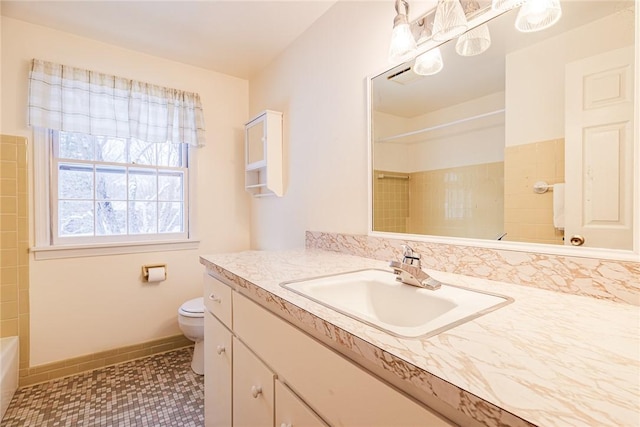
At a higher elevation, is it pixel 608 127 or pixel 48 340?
pixel 608 127

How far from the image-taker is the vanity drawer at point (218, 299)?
116cm

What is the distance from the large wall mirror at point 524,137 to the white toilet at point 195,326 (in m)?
1.34

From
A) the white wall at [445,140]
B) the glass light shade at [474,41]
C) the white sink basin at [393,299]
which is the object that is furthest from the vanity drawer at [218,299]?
the glass light shade at [474,41]

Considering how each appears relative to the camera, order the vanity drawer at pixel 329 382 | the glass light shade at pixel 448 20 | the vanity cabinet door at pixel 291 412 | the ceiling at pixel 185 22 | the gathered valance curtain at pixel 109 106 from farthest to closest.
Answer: the gathered valance curtain at pixel 109 106, the ceiling at pixel 185 22, the glass light shade at pixel 448 20, the vanity cabinet door at pixel 291 412, the vanity drawer at pixel 329 382

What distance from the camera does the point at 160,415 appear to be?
1576 millimetres

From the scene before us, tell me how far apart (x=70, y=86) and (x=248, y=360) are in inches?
84.1

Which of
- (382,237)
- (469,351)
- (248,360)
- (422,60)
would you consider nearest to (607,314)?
(469,351)

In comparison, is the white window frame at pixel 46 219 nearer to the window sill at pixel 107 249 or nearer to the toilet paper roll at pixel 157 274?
the window sill at pixel 107 249

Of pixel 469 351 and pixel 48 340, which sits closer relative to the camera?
pixel 469 351

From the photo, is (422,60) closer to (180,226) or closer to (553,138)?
(553,138)

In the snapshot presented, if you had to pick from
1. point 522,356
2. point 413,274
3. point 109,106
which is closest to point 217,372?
point 413,274

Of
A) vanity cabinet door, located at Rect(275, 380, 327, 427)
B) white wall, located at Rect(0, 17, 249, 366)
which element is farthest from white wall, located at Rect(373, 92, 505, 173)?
white wall, located at Rect(0, 17, 249, 366)

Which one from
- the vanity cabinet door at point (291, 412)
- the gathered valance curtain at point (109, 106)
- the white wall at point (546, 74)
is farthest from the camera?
the gathered valance curtain at point (109, 106)

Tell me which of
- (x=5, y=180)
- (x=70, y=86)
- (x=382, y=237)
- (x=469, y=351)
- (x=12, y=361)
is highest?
(x=70, y=86)
